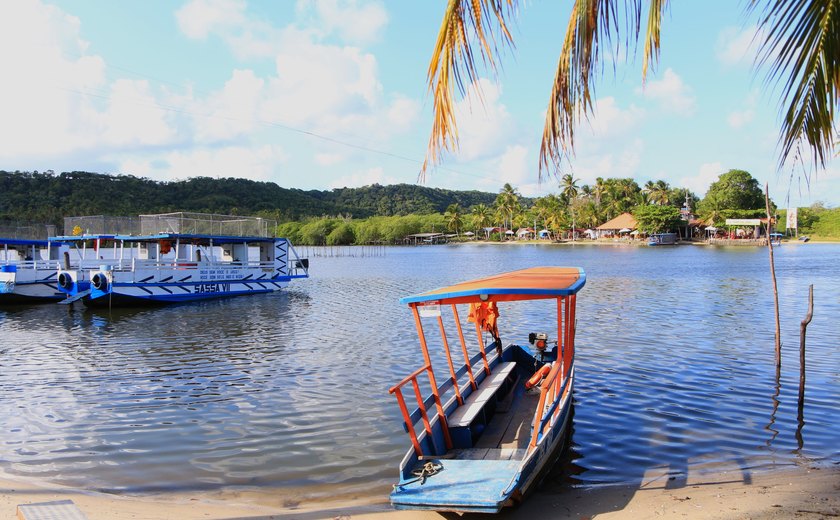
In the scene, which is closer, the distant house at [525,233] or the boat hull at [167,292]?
the boat hull at [167,292]

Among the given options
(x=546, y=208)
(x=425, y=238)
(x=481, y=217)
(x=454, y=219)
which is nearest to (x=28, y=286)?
(x=546, y=208)

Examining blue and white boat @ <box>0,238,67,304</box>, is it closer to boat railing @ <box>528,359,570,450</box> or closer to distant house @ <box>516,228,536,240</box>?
boat railing @ <box>528,359,570,450</box>

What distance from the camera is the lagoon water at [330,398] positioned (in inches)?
396

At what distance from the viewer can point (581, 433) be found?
37.1 feet

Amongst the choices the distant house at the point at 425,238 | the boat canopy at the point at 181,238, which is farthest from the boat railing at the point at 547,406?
the distant house at the point at 425,238

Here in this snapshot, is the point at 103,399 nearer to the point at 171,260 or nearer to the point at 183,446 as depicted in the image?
the point at 183,446

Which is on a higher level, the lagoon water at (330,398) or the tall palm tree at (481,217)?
the tall palm tree at (481,217)

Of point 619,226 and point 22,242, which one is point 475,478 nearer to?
point 22,242

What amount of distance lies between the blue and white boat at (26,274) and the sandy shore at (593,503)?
28126 millimetres

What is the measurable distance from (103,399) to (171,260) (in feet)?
71.2

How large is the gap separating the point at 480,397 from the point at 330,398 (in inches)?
188

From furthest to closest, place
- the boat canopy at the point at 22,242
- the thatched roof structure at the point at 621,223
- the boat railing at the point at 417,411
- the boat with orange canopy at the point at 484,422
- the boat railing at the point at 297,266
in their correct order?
the thatched roof structure at the point at 621,223
the boat railing at the point at 297,266
the boat canopy at the point at 22,242
the boat railing at the point at 417,411
the boat with orange canopy at the point at 484,422

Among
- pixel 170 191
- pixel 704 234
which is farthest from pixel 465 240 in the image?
pixel 170 191

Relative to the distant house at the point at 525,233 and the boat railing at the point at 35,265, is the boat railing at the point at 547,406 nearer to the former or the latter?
the boat railing at the point at 35,265
